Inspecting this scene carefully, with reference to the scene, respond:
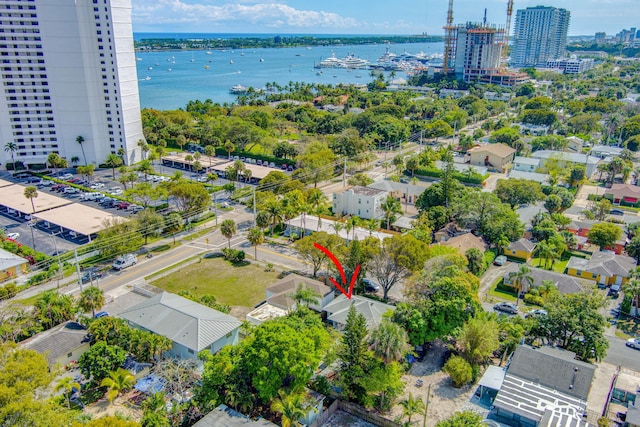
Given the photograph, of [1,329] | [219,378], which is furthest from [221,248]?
[219,378]

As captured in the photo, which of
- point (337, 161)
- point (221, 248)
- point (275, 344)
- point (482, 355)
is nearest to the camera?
point (275, 344)

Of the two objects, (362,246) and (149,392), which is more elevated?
(362,246)

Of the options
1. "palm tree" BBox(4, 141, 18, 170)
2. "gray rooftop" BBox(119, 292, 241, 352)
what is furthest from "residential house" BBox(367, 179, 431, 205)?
"palm tree" BBox(4, 141, 18, 170)

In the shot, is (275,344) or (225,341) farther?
(225,341)

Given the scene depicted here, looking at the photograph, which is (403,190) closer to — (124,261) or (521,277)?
(521,277)

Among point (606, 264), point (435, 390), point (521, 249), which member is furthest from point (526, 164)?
point (435, 390)

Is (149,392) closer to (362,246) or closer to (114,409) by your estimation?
(114,409)

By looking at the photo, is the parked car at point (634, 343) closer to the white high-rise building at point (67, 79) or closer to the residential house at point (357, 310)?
the residential house at point (357, 310)

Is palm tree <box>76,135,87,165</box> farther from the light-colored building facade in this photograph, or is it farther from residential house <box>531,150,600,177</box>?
the light-colored building facade
